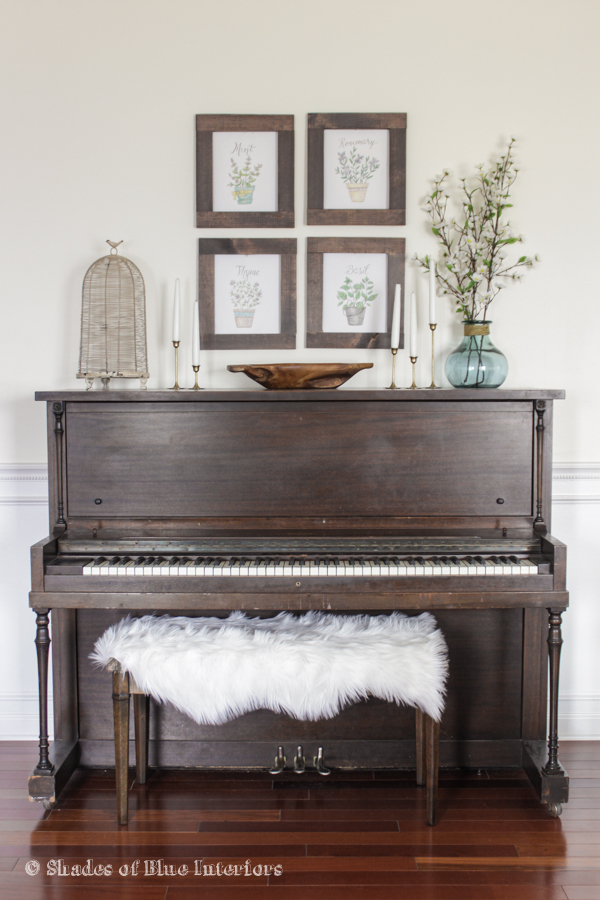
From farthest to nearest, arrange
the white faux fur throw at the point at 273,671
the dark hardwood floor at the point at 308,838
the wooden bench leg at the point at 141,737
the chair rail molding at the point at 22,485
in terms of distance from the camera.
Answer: the chair rail molding at the point at 22,485 → the wooden bench leg at the point at 141,737 → the white faux fur throw at the point at 273,671 → the dark hardwood floor at the point at 308,838

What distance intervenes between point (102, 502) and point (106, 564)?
0.25 meters

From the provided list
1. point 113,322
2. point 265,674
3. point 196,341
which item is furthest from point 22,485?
point 265,674

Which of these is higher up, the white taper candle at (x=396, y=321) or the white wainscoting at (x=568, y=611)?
the white taper candle at (x=396, y=321)

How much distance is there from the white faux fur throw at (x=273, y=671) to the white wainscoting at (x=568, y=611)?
81cm

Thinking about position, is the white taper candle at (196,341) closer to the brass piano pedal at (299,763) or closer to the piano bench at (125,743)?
the piano bench at (125,743)

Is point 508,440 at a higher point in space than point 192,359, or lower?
lower

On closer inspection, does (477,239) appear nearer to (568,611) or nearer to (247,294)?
(247,294)

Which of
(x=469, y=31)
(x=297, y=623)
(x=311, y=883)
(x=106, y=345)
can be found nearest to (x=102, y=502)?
(x=106, y=345)

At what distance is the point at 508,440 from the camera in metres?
2.24

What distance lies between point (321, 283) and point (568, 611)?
63.3 inches

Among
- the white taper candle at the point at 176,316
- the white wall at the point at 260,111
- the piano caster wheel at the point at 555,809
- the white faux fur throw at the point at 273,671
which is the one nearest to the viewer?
the white faux fur throw at the point at 273,671

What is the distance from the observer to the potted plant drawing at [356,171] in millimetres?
2547

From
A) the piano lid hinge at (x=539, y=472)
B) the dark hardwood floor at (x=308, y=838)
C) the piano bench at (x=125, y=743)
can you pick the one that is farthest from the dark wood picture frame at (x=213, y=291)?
the dark hardwood floor at (x=308, y=838)

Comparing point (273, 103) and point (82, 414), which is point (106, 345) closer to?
point (82, 414)
